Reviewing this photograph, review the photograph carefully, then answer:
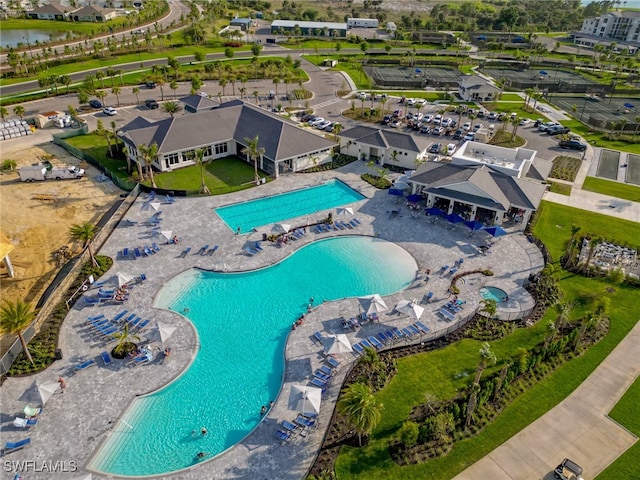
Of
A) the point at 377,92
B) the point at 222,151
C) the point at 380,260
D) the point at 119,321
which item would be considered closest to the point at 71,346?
the point at 119,321

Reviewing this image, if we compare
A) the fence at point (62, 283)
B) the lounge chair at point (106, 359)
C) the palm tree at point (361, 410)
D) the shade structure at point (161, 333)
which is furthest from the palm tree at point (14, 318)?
the palm tree at point (361, 410)

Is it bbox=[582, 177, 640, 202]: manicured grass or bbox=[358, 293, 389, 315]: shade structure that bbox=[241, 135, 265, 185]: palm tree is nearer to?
bbox=[358, 293, 389, 315]: shade structure

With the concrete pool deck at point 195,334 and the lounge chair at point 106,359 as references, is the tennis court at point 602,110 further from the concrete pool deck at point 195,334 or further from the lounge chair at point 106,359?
the lounge chair at point 106,359

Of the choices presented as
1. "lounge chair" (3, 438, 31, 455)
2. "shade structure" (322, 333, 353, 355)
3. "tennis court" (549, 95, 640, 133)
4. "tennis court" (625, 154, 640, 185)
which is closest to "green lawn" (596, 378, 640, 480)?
"shade structure" (322, 333, 353, 355)

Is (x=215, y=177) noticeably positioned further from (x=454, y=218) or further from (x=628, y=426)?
(x=628, y=426)

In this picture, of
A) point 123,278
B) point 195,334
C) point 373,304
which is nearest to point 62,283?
point 123,278

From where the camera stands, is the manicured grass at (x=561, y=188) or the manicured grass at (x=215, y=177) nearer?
the manicured grass at (x=215, y=177)

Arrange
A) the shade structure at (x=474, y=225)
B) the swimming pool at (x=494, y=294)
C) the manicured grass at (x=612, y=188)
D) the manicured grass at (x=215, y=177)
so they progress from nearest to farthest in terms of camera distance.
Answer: the swimming pool at (x=494, y=294) < the shade structure at (x=474, y=225) < the manicured grass at (x=215, y=177) < the manicured grass at (x=612, y=188)
